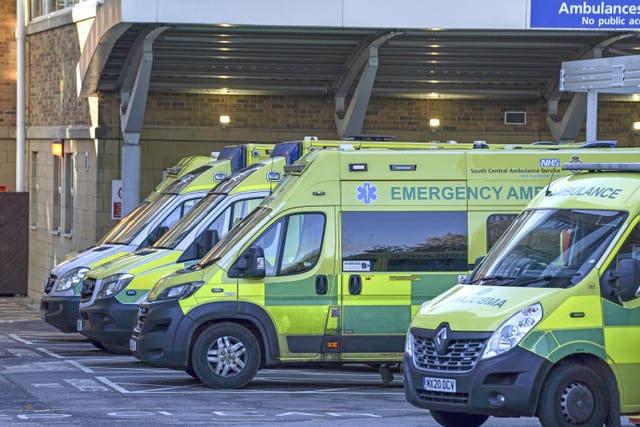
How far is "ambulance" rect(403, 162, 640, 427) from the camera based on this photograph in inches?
420

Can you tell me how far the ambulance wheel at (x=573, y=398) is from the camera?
35.0ft

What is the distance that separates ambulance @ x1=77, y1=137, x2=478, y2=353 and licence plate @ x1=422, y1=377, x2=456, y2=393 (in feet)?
18.9

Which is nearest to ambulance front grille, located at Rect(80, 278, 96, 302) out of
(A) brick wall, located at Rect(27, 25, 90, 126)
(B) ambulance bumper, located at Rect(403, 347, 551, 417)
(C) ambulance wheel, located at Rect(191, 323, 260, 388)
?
(C) ambulance wheel, located at Rect(191, 323, 260, 388)

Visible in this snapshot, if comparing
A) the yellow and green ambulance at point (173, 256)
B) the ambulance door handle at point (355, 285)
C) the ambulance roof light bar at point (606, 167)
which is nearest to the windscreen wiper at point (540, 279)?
the ambulance roof light bar at point (606, 167)

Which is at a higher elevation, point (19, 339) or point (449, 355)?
point (449, 355)

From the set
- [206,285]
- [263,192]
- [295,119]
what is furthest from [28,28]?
[206,285]

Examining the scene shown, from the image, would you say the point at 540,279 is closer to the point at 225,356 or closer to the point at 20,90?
the point at 225,356

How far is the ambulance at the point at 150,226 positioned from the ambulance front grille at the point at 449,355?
7569mm

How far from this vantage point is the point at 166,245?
17469 mm

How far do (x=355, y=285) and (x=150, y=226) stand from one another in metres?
4.90

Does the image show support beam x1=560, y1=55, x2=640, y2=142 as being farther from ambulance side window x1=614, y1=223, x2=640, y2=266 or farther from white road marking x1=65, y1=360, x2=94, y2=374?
→ ambulance side window x1=614, y1=223, x2=640, y2=266

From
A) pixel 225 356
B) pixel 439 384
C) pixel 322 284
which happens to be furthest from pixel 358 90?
pixel 439 384

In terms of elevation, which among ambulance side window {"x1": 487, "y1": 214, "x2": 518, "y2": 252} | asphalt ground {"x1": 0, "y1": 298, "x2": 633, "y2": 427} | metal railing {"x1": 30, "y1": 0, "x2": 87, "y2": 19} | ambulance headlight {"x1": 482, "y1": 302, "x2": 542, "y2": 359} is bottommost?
asphalt ground {"x1": 0, "y1": 298, "x2": 633, "y2": 427}

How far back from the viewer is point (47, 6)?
31.2 metres
